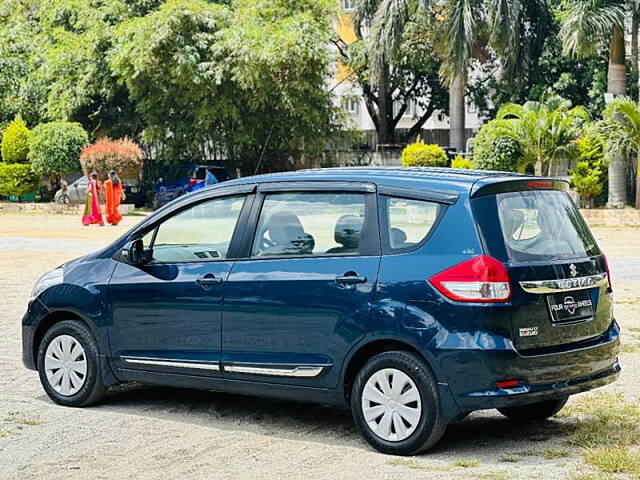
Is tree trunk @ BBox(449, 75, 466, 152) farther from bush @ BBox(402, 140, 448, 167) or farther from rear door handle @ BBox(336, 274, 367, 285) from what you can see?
rear door handle @ BBox(336, 274, 367, 285)

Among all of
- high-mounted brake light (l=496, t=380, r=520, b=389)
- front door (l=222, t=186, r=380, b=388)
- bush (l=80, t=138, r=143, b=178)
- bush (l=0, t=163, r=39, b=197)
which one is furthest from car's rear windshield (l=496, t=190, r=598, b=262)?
bush (l=0, t=163, r=39, b=197)

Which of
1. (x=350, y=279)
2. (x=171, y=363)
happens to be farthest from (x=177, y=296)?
(x=350, y=279)

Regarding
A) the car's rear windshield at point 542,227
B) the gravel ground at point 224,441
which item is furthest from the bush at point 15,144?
the car's rear windshield at point 542,227

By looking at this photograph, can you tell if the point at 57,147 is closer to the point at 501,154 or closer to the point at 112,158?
the point at 112,158

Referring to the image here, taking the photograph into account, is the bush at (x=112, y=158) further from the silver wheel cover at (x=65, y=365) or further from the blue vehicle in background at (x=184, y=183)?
the silver wheel cover at (x=65, y=365)

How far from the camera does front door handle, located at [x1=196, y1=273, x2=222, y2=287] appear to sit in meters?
7.69

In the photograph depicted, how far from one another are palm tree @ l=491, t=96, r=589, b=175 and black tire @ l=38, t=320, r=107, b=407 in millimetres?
25935

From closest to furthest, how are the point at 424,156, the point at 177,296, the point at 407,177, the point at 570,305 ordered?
the point at 570,305 < the point at 407,177 < the point at 177,296 < the point at 424,156

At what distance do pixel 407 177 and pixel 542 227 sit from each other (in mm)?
866

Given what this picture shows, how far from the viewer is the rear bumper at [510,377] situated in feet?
21.6

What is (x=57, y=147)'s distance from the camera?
4238 centimetres

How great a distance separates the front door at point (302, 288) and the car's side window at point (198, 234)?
0.93ft

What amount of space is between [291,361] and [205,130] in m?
37.1

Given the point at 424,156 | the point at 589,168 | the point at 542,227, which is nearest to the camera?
the point at 542,227
